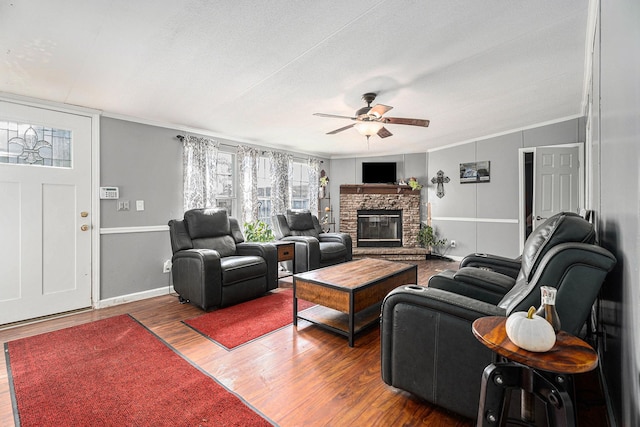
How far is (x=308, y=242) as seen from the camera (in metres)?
4.56

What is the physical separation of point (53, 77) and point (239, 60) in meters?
1.65

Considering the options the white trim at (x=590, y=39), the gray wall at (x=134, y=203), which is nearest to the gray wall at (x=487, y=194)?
the white trim at (x=590, y=39)

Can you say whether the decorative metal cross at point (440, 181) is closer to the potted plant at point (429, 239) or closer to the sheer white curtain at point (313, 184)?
the potted plant at point (429, 239)

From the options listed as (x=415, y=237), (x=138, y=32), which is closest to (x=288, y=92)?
(x=138, y=32)

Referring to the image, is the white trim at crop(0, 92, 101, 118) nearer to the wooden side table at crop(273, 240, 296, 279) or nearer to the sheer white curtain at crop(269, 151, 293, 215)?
the wooden side table at crop(273, 240, 296, 279)

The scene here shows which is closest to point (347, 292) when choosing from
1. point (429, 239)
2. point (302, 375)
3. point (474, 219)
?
point (302, 375)

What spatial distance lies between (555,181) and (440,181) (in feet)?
6.65

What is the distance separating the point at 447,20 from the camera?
196cm

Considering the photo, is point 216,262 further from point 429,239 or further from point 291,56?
point 429,239

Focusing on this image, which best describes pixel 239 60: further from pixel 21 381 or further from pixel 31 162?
pixel 21 381

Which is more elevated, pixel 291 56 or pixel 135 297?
pixel 291 56

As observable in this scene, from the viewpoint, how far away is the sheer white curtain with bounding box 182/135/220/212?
4285mm

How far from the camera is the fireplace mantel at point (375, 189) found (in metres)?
6.57

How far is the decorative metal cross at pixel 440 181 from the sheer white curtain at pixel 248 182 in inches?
142
